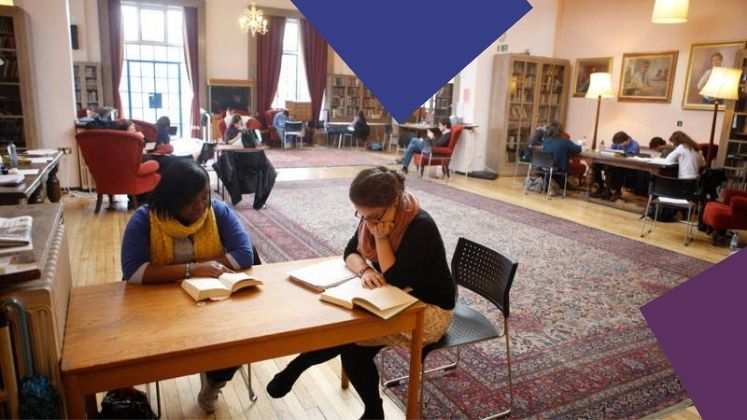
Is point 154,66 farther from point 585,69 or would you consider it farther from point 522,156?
point 585,69

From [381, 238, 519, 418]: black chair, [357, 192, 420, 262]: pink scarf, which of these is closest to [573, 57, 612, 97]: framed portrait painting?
[381, 238, 519, 418]: black chair

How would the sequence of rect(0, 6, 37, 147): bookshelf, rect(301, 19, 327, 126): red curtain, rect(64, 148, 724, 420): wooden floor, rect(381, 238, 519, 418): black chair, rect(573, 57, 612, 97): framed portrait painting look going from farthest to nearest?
rect(301, 19, 327, 126): red curtain < rect(573, 57, 612, 97): framed portrait painting < rect(0, 6, 37, 147): bookshelf < rect(64, 148, 724, 420): wooden floor < rect(381, 238, 519, 418): black chair

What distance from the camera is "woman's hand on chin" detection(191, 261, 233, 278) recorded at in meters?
2.04

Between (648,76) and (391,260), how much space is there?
28.2ft

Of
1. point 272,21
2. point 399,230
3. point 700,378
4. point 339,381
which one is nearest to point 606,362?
point 339,381

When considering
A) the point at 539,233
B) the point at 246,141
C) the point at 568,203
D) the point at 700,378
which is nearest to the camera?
the point at 700,378

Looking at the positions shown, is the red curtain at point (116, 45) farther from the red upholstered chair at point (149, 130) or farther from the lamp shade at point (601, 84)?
the lamp shade at point (601, 84)

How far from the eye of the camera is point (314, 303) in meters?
1.88

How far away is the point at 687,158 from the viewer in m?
6.63

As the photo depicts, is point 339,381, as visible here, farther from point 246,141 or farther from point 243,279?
point 246,141

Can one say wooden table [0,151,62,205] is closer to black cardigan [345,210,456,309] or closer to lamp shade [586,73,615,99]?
black cardigan [345,210,456,309]

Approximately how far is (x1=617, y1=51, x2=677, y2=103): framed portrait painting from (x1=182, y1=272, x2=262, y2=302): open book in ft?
28.9

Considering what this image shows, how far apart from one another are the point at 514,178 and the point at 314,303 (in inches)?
339

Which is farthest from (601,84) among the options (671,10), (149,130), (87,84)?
(87,84)
